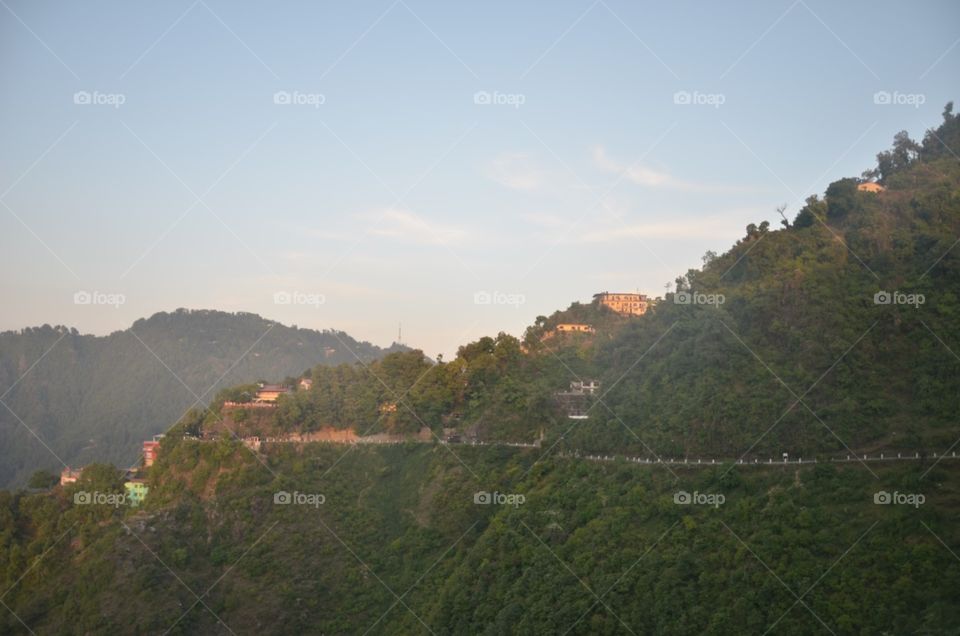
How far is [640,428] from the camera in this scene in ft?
101

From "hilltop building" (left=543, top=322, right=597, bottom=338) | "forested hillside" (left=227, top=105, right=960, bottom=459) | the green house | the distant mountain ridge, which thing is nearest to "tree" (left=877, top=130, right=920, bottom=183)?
"forested hillside" (left=227, top=105, right=960, bottom=459)

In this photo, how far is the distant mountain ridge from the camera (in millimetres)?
75812

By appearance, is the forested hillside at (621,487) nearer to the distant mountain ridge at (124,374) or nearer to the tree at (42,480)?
the tree at (42,480)

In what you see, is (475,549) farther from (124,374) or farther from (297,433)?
(124,374)

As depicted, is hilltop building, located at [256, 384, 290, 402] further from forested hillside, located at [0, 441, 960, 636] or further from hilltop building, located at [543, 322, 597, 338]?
hilltop building, located at [543, 322, 597, 338]

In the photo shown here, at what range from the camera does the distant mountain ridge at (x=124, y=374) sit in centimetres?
7581

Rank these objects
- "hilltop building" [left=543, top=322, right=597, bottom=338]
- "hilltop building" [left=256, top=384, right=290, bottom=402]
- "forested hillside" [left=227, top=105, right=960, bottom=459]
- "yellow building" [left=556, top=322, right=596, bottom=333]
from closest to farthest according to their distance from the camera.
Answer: "forested hillside" [left=227, top=105, right=960, bottom=459]
"hilltop building" [left=256, top=384, right=290, bottom=402]
"hilltop building" [left=543, top=322, right=597, bottom=338]
"yellow building" [left=556, top=322, right=596, bottom=333]

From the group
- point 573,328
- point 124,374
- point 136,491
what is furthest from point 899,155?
point 124,374

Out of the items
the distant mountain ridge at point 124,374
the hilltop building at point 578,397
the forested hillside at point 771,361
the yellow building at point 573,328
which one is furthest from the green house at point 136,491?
the distant mountain ridge at point 124,374

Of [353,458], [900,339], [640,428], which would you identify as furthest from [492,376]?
[900,339]

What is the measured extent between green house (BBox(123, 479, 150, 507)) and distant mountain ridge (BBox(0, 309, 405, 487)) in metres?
34.6

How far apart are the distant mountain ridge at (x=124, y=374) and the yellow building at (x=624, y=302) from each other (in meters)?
32.4

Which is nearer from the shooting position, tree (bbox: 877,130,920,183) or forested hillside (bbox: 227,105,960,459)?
forested hillside (bbox: 227,105,960,459)

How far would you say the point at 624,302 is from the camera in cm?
5319
